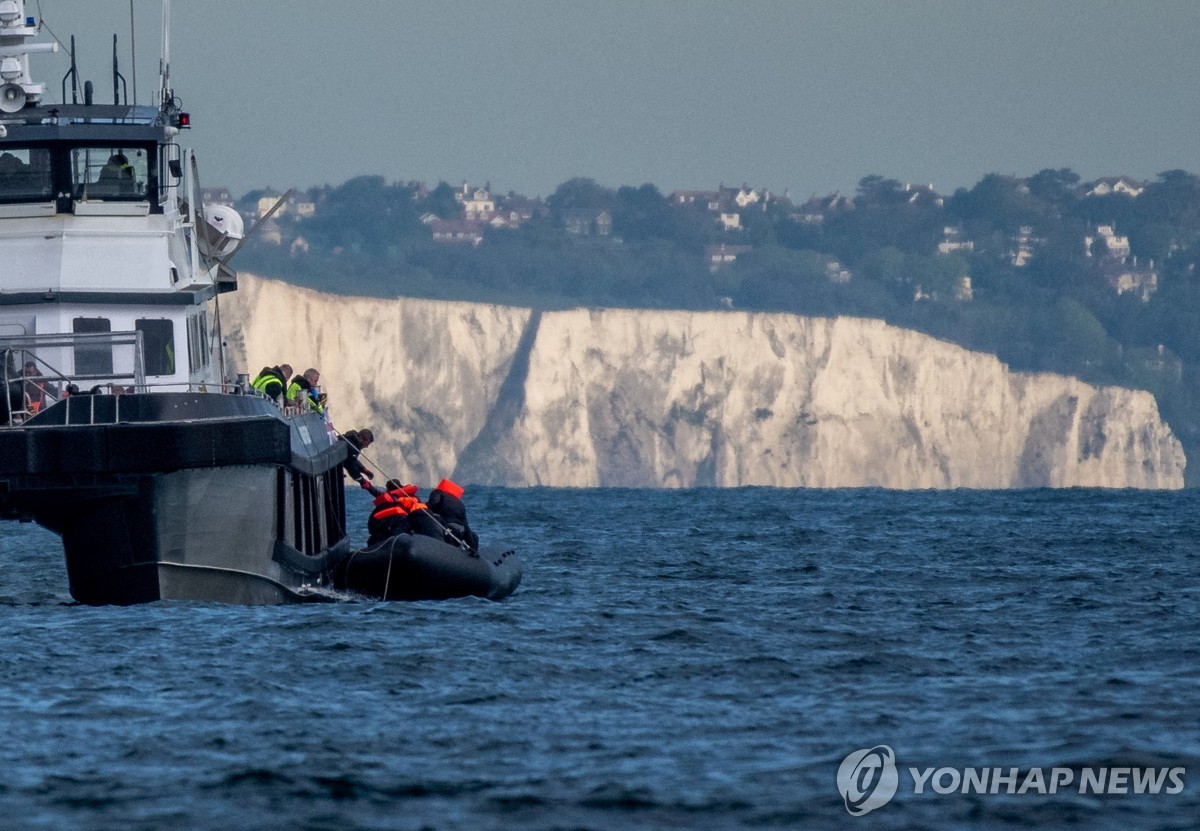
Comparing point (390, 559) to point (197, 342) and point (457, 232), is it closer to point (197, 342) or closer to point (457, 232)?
point (197, 342)

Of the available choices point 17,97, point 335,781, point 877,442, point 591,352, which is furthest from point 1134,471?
point 335,781

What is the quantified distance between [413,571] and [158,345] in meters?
3.84

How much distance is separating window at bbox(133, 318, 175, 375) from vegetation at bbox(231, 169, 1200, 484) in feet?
306

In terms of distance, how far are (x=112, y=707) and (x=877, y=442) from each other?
326ft

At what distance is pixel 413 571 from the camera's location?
24.9 meters

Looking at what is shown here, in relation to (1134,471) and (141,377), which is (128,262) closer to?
(141,377)

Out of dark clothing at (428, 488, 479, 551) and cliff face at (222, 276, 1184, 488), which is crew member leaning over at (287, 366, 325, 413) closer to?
dark clothing at (428, 488, 479, 551)

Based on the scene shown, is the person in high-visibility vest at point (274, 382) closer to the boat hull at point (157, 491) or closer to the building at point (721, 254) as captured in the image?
the boat hull at point (157, 491)

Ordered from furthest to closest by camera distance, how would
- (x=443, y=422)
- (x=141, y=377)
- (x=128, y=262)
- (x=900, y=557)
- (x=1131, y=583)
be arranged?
1. (x=443, y=422)
2. (x=900, y=557)
3. (x=1131, y=583)
4. (x=128, y=262)
5. (x=141, y=377)

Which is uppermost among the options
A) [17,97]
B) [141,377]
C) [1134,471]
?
[17,97]

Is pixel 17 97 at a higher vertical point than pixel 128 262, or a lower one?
higher

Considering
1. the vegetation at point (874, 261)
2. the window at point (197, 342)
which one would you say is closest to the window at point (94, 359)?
the window at point (197, 342)

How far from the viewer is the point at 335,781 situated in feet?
46.7

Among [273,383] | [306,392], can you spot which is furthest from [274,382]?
[306,392]
